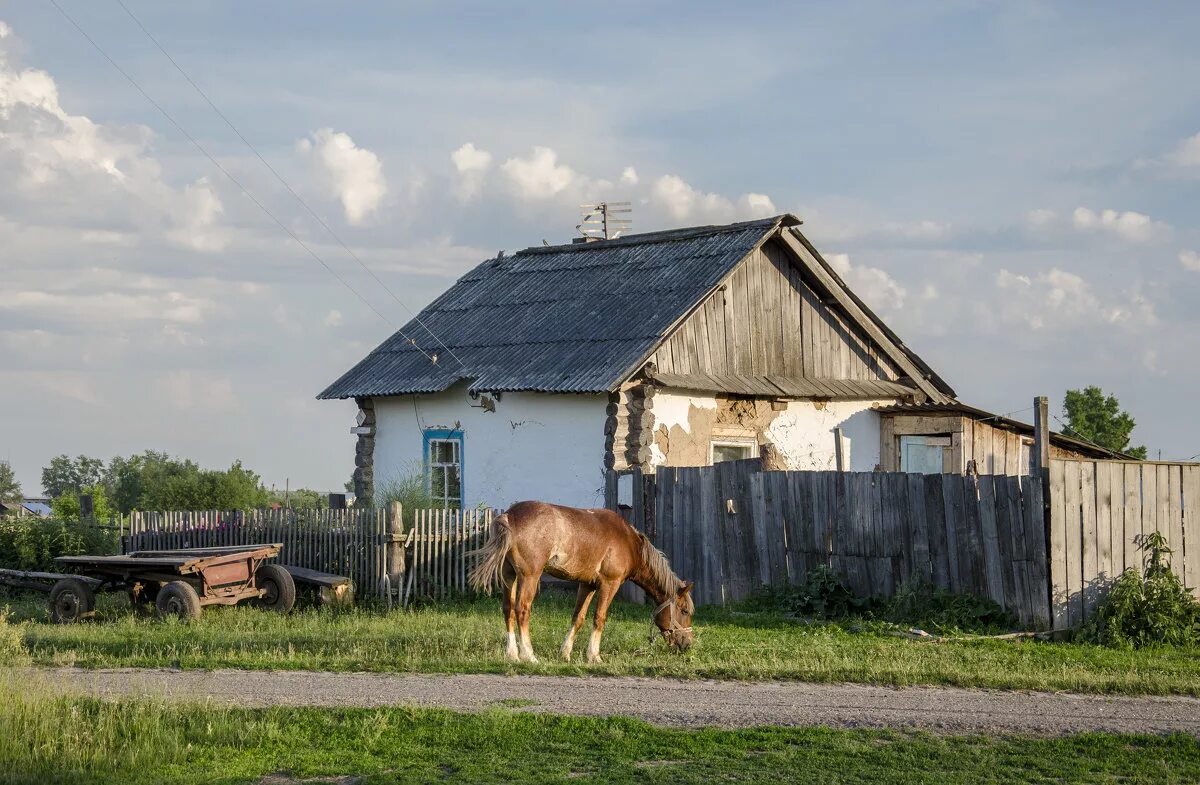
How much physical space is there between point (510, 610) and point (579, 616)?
735 millimetres

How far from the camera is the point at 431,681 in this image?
11.9 m

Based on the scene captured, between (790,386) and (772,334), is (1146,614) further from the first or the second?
(772,334)

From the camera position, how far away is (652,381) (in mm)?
20578

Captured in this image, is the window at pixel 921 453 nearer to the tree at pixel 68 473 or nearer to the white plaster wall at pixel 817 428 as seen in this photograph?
the white plaster wall at pixel 817 428

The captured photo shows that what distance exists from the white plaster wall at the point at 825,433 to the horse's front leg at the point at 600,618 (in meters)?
9.50

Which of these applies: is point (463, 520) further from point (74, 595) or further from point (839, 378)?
point (839, 378)

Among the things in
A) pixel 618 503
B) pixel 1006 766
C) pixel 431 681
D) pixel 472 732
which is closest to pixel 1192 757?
pixel 1006 766

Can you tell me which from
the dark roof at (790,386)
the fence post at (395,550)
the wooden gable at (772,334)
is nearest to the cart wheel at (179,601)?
the fence post at (395,550)

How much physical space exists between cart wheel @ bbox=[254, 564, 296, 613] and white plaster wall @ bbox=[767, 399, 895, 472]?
8871mm

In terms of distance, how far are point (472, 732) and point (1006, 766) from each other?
139 inches

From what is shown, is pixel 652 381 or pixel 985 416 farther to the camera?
pixel 985 416

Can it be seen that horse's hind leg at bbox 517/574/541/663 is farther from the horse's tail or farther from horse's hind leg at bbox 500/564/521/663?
the horse's tail

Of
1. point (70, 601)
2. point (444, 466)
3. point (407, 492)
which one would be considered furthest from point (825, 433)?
point (70, 601)

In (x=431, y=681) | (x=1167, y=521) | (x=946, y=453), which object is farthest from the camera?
(x=946, y=453)
